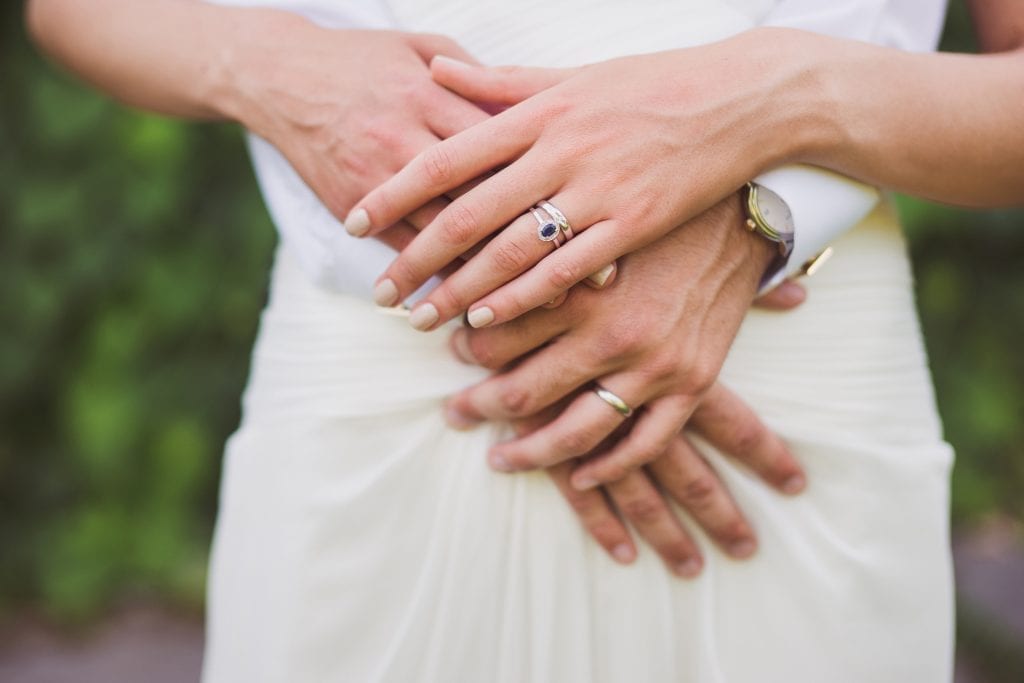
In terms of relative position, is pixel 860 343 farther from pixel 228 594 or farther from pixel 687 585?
pixel 228 594

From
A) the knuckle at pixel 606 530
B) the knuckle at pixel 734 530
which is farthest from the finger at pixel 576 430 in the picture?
the knuckle at pixel 734 530

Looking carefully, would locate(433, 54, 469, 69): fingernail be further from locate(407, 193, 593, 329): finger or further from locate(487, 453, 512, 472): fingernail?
locate(487, 453, 512, 472): fingernail

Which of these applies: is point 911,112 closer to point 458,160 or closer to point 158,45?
point 458,160

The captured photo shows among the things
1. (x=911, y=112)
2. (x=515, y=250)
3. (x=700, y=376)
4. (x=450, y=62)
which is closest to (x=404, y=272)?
(x=515, y=250)

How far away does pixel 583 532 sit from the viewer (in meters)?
1.21

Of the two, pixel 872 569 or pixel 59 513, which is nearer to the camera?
pixel 872 569

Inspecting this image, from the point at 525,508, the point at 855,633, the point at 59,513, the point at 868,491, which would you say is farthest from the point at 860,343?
the point at 59,513

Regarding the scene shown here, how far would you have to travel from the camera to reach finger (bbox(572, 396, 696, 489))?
1.09m

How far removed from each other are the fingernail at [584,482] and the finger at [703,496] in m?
0.09

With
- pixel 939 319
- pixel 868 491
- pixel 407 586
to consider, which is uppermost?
pixel 868 491

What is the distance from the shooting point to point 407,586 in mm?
1216

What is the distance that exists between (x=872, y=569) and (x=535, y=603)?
0.43 m

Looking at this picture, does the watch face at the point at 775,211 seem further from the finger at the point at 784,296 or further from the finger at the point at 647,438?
the finger at the point at 647,438

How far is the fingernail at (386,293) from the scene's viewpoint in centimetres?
110
